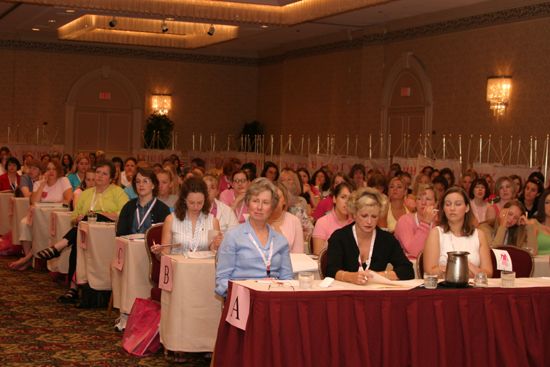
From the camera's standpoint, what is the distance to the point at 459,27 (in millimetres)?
16219

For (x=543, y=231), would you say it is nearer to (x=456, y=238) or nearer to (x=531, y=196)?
(x=456, y=238)

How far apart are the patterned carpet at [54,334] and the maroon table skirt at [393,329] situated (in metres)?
1.87

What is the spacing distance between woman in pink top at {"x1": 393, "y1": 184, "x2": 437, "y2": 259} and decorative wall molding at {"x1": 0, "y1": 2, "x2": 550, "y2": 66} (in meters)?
7.41

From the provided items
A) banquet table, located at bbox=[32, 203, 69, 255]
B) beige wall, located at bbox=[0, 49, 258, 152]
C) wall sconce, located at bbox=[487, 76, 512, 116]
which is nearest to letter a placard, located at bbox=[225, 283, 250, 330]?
banquet table, located at bbox=[32, 203, 69, 255]

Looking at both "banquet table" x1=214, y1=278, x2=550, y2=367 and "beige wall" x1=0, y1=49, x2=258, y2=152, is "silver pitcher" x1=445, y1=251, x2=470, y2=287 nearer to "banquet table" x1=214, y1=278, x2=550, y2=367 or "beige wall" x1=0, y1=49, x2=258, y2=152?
"banquet table" x1=214, y1=278, x2=550, y2=367

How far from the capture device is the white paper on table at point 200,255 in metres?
6.95

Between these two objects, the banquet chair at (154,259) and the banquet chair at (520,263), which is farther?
the banquet chair at (154,259)

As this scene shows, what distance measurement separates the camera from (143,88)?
Result: 24.2 m

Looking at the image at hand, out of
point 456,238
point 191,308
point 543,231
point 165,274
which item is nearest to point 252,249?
point 191,308

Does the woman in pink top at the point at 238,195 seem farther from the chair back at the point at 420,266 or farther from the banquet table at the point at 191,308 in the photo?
the chair back at the point at 420,266

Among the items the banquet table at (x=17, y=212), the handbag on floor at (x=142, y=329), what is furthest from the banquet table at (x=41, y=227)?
the handbag on floor at (x=142, y=329)

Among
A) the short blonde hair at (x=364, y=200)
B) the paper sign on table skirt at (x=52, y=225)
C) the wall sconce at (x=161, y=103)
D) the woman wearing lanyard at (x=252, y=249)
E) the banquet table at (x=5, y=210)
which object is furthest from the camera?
the wall sconce at (x=161, y=103)

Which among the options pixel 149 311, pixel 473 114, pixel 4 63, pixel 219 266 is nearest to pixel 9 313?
pixel 149 311

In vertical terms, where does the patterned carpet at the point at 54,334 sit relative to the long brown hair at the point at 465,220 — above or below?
below
